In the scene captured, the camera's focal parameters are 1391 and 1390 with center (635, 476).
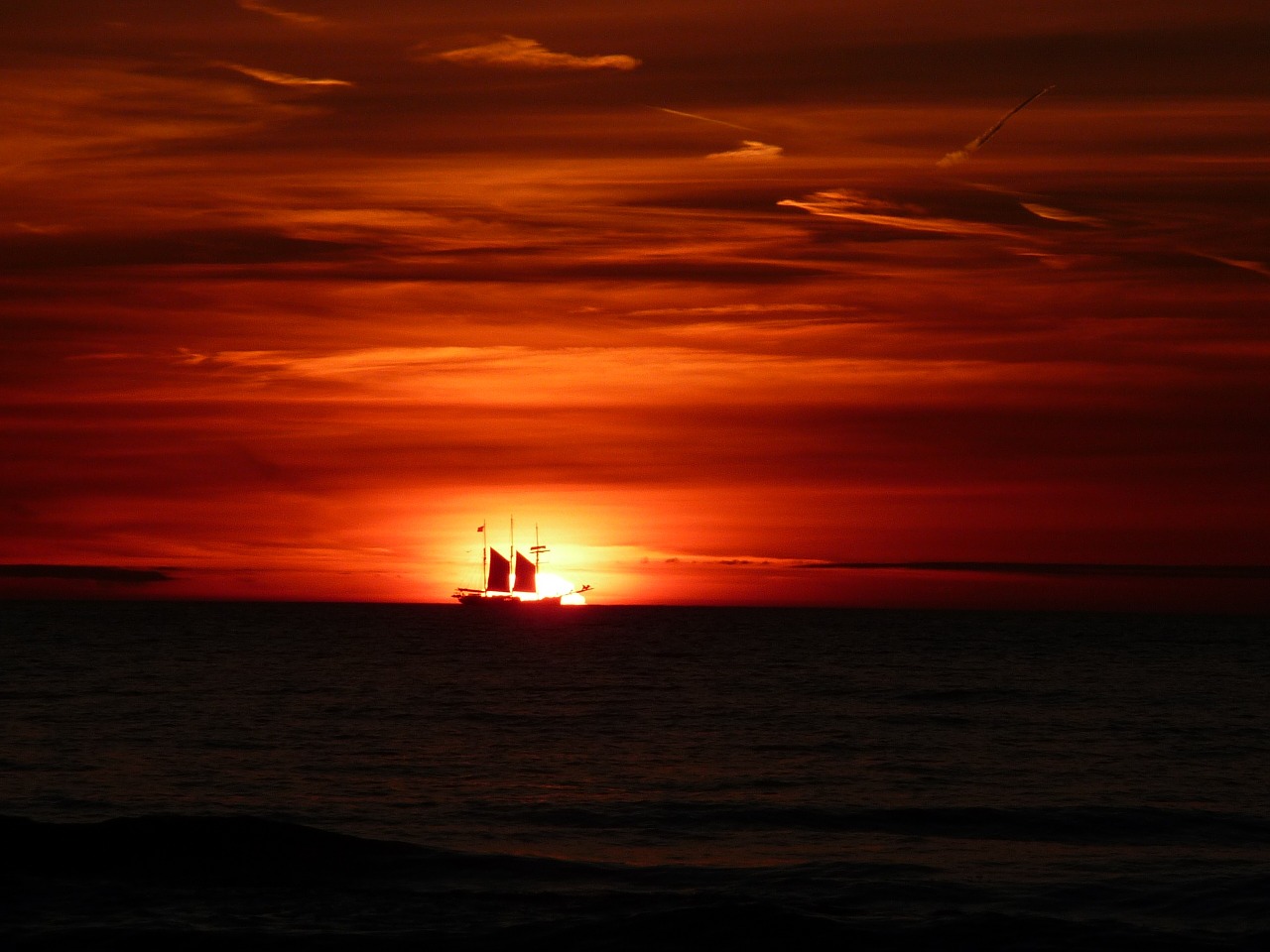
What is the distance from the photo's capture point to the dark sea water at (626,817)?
16.8 metres

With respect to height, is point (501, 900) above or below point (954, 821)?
below

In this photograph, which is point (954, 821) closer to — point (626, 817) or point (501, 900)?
point (626, 817)

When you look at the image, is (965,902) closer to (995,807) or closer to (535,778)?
(995,807)

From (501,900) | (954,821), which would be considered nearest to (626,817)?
(954,821)

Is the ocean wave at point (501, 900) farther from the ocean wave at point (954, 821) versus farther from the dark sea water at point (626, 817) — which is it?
the ocean wave at point (954, 821)

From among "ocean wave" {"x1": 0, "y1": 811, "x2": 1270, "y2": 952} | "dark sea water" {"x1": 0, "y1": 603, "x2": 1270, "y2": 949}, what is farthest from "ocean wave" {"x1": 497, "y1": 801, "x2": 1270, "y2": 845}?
"ocean wave" {"x1": 0, "y1": 811, "x2": 1270, "y2": 952}

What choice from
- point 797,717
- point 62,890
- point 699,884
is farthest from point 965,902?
point 797,717

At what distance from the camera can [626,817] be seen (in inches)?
984

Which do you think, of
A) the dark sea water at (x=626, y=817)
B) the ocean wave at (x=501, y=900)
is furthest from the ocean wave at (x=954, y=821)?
the ocean wave at (x=501, y=900)

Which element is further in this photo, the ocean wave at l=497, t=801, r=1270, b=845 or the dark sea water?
the ocean wave at l=497, t=801, r=1270, b=845

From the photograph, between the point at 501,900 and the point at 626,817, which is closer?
the point at 501,900

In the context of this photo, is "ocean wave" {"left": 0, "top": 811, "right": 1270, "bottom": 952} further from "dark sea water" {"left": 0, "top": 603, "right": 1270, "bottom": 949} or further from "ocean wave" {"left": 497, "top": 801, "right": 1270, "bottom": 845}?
"ocean wave" {"left": 497, "top": 801, "right": 1270, "bottom": 845}

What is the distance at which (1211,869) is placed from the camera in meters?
20.8

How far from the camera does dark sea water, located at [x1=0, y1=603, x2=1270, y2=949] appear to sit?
55.1 ft
